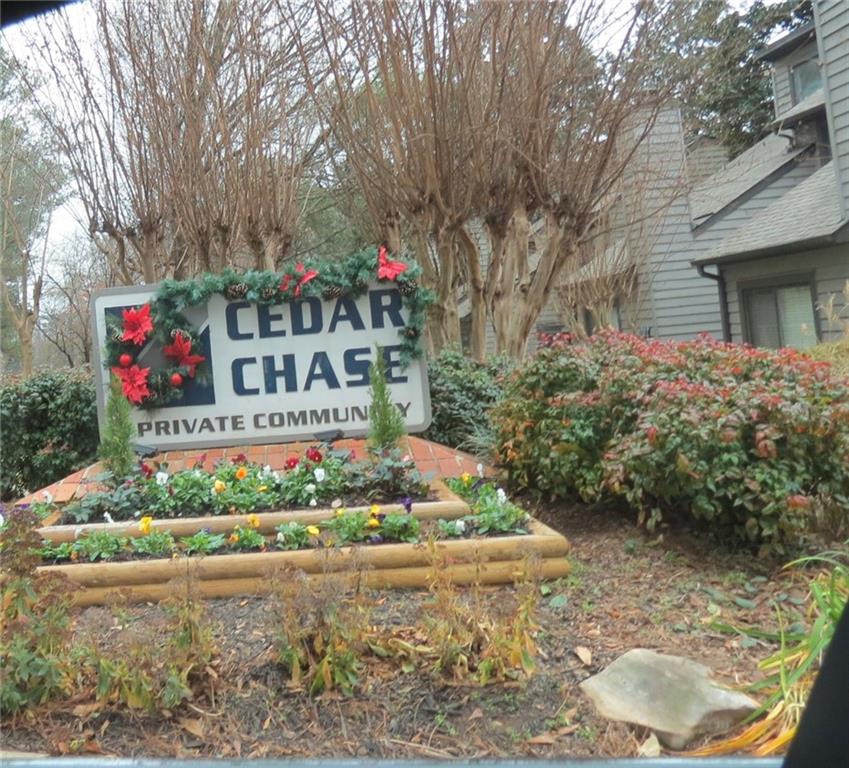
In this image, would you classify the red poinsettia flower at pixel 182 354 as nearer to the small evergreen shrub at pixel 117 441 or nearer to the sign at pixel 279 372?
the sign at pixel 279 372

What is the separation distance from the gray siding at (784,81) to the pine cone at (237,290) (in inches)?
416

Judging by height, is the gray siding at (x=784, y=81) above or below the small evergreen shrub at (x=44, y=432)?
above

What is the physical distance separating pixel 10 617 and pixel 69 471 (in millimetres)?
5190

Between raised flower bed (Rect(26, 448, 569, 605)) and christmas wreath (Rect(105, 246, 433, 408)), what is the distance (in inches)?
48.6

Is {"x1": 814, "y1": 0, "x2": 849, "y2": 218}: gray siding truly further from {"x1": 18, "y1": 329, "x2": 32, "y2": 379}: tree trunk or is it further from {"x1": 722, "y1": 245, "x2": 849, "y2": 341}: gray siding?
{"x1": 18, "y1": 329, "x2": 32, "y2": 379}: tree trunk

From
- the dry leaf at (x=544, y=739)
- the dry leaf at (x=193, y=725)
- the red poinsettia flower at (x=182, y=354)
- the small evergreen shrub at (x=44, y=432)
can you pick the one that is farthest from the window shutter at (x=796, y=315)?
the dry leaf at (x=193, y=725)

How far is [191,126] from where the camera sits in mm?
11234

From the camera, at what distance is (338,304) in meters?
7.61

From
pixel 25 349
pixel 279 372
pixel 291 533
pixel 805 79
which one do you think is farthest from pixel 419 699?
pixel 25 349

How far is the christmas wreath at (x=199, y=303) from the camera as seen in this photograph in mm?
7512

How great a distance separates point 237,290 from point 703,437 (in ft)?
13.9

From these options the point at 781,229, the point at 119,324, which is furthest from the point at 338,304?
the point at 781,229

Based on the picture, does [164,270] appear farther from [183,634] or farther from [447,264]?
[183,634]

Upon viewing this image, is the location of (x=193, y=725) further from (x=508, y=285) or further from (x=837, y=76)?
(x=837, y=76)
